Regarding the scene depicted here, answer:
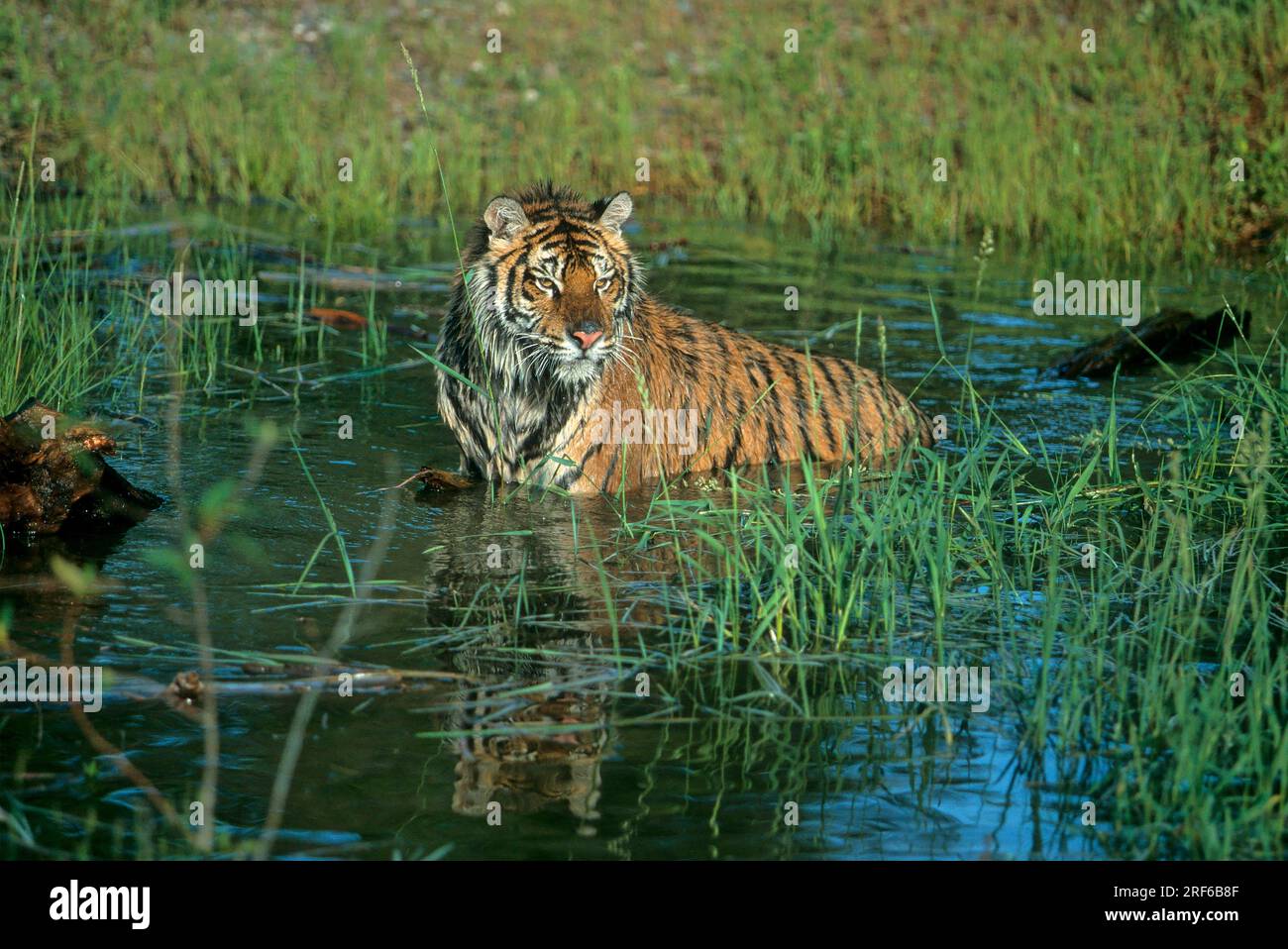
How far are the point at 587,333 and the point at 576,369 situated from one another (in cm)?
26

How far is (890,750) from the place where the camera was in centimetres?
410

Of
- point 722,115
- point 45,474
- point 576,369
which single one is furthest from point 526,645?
point 722,115

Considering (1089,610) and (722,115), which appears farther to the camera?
(722,115)

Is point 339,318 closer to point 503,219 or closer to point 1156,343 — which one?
point 503,219

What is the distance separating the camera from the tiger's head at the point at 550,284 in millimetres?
6359

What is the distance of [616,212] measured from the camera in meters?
6.71

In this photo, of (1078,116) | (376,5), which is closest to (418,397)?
(1078,116)

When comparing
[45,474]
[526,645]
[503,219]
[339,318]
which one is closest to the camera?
[526,645]

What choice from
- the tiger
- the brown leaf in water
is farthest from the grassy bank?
the tiger

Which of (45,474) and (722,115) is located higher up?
(722,115)

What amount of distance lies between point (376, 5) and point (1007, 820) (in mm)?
15560

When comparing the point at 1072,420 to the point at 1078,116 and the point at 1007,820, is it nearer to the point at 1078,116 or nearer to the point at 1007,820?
the point at 1007,820

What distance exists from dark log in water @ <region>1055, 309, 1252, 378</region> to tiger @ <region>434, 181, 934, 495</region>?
81.1 inches

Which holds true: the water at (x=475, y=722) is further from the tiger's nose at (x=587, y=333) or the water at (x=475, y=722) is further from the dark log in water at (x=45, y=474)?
the tiger's nose at (x=587, y=333)
